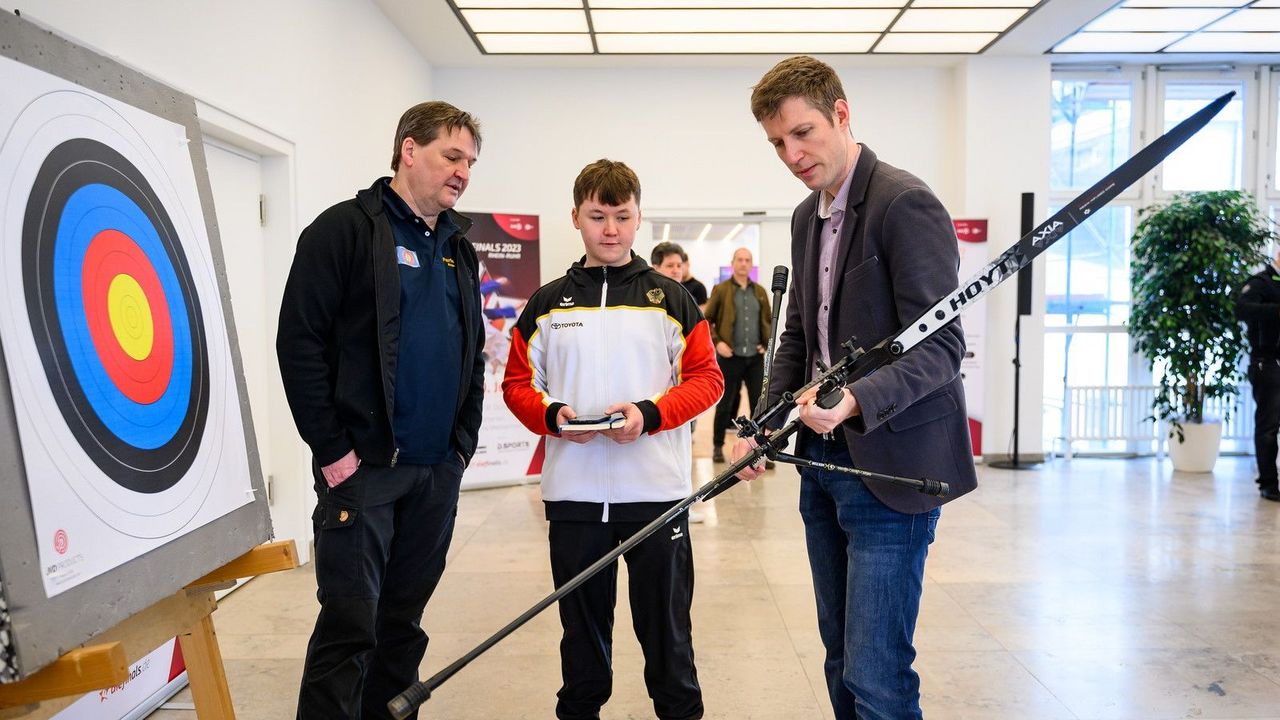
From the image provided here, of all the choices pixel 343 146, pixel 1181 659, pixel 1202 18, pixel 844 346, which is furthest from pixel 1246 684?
pixel 1202 18

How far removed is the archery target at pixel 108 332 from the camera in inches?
47.3

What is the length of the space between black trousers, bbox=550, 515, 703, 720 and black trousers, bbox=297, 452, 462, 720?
1.10 ft

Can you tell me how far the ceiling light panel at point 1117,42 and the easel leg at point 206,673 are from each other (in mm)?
6744

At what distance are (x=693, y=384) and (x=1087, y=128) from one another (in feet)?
21.6

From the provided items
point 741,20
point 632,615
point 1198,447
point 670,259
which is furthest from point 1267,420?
point 632,615

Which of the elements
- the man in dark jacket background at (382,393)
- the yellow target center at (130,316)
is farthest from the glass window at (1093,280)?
the yellow target center at (130,316)

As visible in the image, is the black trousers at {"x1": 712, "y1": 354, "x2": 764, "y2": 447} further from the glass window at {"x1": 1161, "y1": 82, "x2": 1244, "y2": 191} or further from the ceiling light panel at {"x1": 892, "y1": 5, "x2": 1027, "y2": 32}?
the glass window at {"x1": 1161, "y1": 82, "x2": 1244, "y2": 191}

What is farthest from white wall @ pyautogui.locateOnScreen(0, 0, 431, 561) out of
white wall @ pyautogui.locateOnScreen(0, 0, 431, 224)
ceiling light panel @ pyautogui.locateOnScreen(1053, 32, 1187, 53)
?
ceiling light panel @ pyautogui.locateOnScreen(1053, 32, 1187, 53)

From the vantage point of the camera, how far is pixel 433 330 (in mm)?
1896

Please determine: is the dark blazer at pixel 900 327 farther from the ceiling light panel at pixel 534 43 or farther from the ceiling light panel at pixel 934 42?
the ceiling light panel at pixel 934 42

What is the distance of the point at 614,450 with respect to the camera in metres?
2.09

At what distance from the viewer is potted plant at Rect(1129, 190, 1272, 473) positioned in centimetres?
614

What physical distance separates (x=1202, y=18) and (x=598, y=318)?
5.95 m

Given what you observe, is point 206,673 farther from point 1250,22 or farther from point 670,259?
point 1250,22
